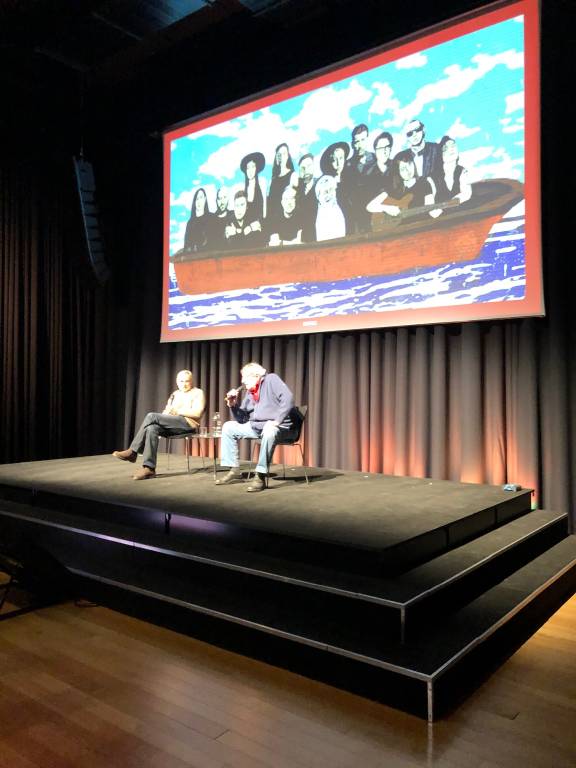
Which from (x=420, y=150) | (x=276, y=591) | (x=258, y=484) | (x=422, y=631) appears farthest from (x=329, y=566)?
(x=420, y=150)

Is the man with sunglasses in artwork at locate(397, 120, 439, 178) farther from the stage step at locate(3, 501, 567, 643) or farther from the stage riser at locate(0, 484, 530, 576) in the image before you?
the stage step at locate(3, 501, 567, 643)

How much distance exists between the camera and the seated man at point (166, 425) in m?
4.34

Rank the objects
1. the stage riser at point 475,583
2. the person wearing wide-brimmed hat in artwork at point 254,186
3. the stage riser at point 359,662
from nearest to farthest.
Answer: the stage riser at point 359,662
the stage riser at point 475,583
the person wearing wide-brimmed hat in artwork at point 254,186

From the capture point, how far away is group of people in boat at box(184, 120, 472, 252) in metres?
4.58

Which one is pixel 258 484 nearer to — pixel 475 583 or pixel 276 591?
pixel 276 591

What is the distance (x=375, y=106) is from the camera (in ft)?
16.0

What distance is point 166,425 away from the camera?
436 centimetres

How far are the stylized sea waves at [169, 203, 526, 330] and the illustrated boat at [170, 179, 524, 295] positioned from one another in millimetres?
65

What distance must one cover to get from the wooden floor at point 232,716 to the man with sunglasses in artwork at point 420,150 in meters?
3.31

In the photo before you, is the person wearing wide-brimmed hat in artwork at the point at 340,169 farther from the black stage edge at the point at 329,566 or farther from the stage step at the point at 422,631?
the stage step at the point at 422,631

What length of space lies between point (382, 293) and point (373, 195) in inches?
30.4

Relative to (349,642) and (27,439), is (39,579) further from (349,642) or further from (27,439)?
(27,439)

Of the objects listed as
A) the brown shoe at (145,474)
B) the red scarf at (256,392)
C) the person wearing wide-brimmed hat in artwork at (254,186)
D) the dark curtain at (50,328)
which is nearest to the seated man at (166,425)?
the brown shoe at (145,474)

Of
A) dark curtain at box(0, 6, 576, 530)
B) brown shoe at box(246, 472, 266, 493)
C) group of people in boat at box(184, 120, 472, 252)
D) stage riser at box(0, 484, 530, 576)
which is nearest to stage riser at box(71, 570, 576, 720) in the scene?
stage riser at box(0, 484, 530, 576)
